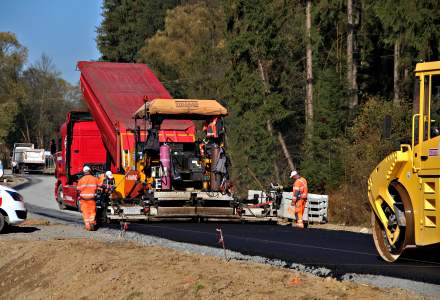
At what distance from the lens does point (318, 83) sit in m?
35.8

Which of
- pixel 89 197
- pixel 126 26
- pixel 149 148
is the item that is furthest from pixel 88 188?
pixel 126 26

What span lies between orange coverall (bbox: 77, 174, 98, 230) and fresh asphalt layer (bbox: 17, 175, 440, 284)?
3.33ft

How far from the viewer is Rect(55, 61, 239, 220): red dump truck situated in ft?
70.0

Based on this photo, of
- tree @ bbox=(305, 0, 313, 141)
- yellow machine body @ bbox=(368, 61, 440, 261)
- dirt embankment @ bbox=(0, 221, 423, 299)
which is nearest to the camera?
dirt embankment @ bbox=(0, 221, 423, 299)

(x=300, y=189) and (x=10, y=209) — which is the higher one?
(x=300, y=189)

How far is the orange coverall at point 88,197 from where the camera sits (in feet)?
64.0

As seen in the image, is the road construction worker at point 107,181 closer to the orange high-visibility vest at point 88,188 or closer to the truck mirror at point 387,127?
the orange high-visibility vest at point 88,188

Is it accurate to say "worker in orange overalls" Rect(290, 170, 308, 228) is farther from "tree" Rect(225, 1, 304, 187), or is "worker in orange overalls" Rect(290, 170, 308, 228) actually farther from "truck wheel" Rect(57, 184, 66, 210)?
"tree" Rect(225, 1, 304, 187)

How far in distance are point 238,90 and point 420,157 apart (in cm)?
3035

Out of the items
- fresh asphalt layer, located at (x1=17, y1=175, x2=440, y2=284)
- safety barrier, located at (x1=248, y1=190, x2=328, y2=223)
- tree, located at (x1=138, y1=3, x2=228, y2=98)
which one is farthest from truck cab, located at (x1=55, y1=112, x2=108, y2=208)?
tree, located at (x1=138, y1=3, x2=228, y2=98)

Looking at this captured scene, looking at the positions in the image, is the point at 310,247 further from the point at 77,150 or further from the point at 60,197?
the point at 60,197

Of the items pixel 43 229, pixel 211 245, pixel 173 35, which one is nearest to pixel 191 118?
pixel 43 229

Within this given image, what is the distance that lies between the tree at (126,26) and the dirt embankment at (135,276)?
207 ft

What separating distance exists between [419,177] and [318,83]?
24677 millimetres
